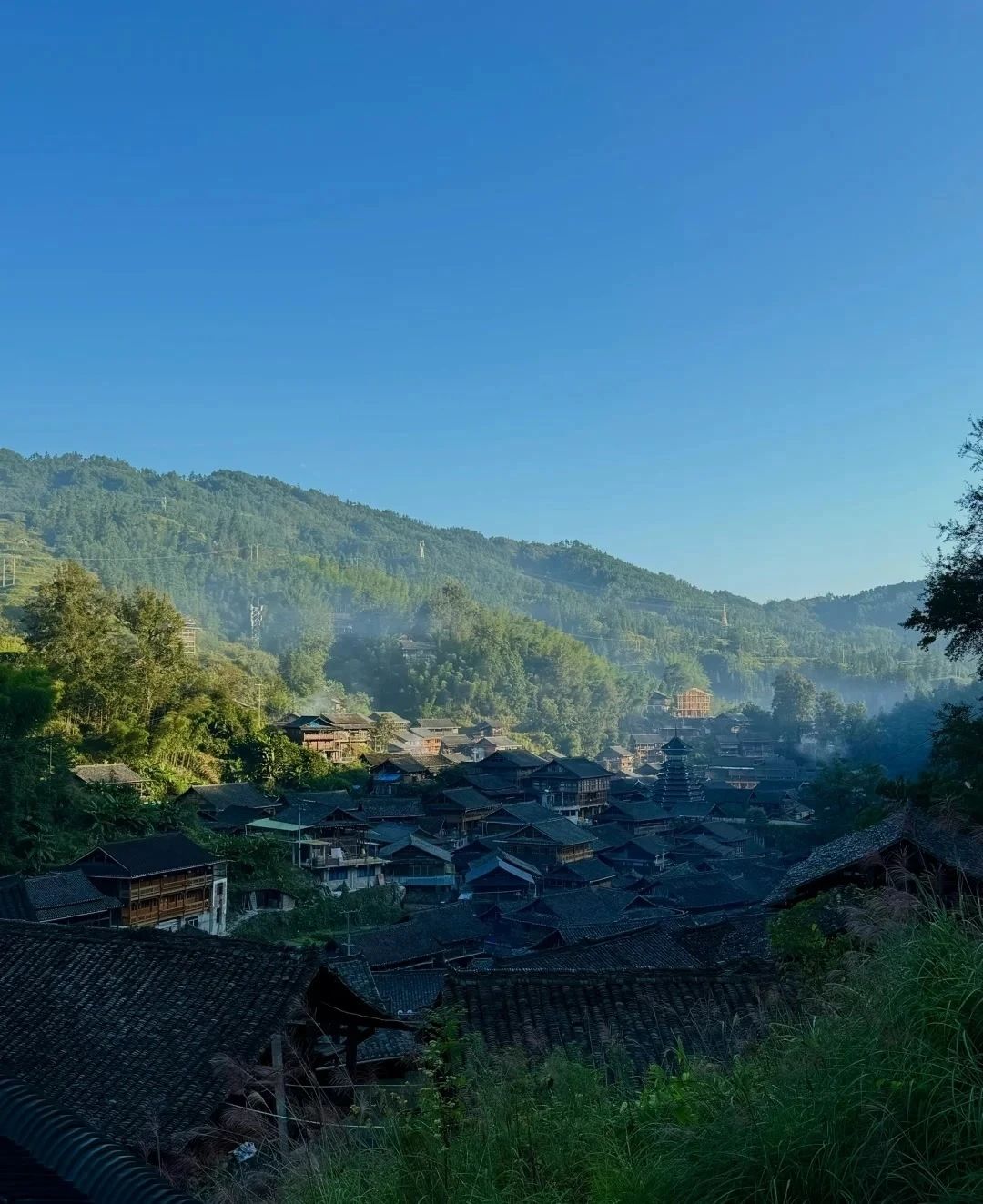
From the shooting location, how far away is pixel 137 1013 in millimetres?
8391

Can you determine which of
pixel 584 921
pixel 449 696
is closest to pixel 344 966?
pixel 584 921

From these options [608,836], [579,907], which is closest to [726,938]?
[579,907]

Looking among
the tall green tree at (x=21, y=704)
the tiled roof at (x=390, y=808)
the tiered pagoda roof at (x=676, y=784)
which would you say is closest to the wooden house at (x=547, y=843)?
the tiled roof at (x=390, y=808)

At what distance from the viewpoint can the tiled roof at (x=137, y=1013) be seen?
747 cm

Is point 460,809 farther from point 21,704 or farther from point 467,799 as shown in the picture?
point 21,704

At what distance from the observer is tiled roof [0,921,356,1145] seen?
7.47m

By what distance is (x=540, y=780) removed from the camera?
53.8 metres

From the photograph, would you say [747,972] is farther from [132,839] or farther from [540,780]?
[540,780]

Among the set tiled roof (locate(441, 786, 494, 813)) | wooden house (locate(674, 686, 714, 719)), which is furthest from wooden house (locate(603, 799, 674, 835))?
wooden house (locate(674, 686, 714, 719))

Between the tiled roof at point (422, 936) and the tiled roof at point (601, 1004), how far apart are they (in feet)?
46.8

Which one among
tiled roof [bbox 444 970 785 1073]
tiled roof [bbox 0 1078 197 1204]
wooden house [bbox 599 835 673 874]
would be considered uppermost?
tiled roof [bbox 0 1078 197 1204]

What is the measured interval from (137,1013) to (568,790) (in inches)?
1820

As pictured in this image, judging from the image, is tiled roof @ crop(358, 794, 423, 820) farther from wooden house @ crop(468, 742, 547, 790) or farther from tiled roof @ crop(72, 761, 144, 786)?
tiled roof @ crop(72, 761, 144, 786)

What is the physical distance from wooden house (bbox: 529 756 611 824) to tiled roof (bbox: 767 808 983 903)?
40.9 metres
